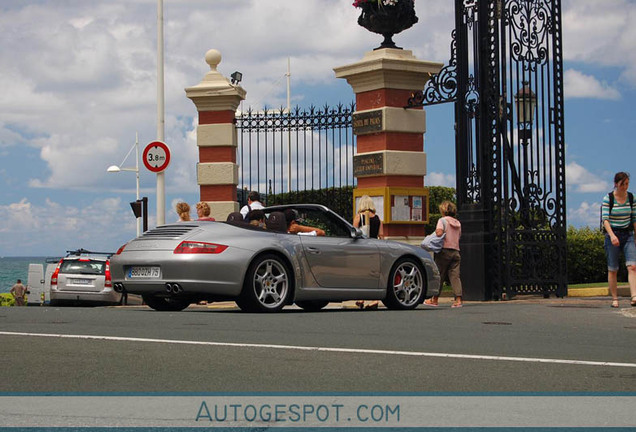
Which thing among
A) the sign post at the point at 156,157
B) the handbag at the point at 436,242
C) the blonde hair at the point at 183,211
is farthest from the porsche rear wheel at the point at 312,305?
the sign post at the point at 156,157

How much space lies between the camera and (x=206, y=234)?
12.1m

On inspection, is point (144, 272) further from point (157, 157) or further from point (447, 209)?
point (157, 157)

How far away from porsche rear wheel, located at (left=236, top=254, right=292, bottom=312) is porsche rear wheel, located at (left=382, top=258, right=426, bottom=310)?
1.89 m

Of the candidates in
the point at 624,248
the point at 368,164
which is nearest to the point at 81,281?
the point at 368,164

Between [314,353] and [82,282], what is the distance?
62.9ft

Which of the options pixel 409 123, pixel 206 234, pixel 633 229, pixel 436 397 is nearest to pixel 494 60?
pixel 409 123

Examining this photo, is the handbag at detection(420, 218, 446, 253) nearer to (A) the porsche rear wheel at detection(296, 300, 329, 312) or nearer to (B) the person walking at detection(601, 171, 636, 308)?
(A) the porsche rear wheel at detection(296, 300, 329, 312)

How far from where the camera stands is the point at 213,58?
23141 millimetres

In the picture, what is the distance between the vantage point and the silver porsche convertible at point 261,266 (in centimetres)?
1192

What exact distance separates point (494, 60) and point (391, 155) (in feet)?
10.2

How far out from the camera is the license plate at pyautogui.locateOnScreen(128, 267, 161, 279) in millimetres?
12195

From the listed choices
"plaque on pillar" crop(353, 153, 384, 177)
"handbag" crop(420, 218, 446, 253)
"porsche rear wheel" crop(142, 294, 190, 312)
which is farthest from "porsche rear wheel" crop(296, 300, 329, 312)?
"plaque on pillar" crop(353, 153, 384, 177)

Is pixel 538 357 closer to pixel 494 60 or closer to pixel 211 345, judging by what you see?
pixel 211 345

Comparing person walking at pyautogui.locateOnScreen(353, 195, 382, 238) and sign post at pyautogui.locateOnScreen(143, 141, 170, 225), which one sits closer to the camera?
person walking at pyautogui.locateOnScreen(353, 195, 382, 238)
